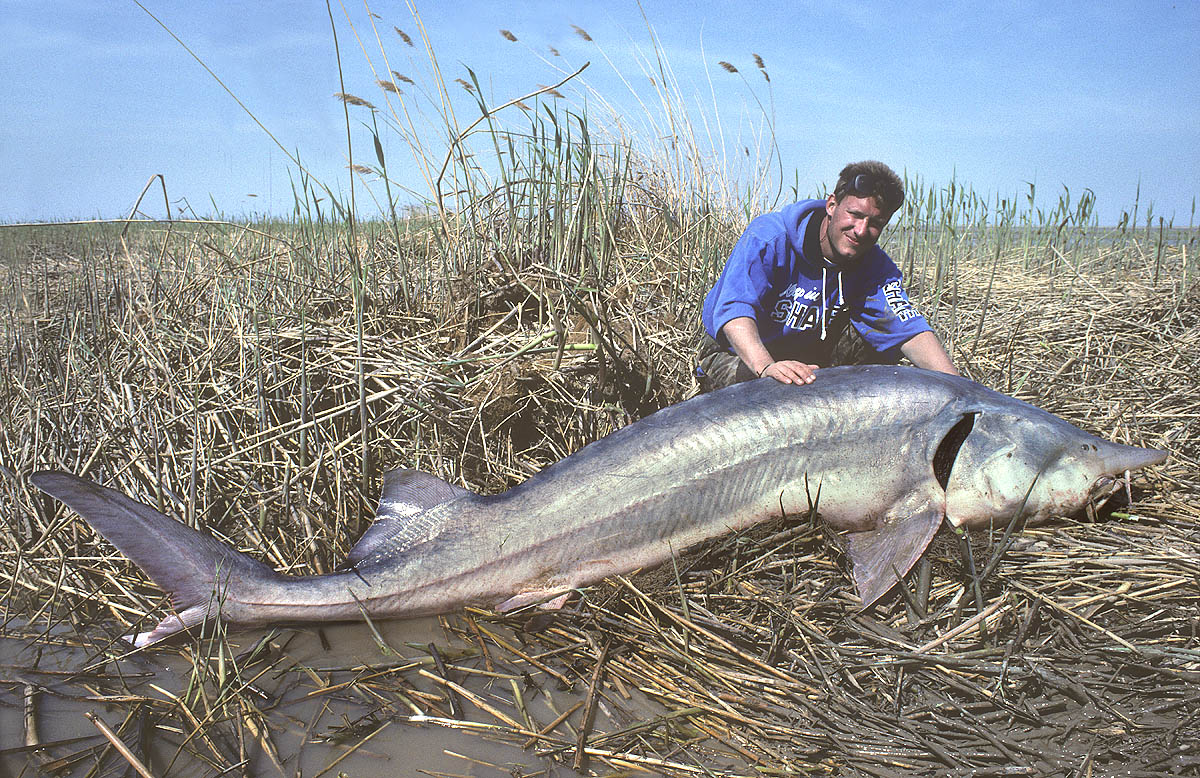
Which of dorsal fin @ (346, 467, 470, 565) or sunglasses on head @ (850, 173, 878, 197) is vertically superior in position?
sunglasses on head @ (850, 173, 878, 197)

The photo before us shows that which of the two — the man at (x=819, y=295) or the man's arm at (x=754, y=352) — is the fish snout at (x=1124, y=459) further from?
the man's arm at (x=754, y=352)

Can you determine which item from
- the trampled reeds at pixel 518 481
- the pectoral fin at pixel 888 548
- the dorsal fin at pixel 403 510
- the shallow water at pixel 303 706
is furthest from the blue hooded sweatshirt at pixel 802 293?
the shallow water at pixel 303 706

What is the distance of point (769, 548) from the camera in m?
2.56

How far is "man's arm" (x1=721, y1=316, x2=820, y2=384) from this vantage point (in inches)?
106

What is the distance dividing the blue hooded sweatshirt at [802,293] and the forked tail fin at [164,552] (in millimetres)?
2052

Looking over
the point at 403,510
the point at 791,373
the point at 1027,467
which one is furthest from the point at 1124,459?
the point at 403,510

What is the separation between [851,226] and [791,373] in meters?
0.92

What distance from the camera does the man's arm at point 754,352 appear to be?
2691 mm

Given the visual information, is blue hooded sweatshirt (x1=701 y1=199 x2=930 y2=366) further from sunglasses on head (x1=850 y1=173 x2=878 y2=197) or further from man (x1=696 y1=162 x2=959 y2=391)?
sunglasses on head (x1=850 y1=173 x2=878 y2=197)

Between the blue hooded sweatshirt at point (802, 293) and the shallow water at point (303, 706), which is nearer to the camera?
the shallow water at point (303, 706)

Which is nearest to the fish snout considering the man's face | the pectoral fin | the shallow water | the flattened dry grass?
the flattened dry grass

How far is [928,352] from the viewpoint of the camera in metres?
3.45

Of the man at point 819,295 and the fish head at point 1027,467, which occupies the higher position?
the man at point 819,295

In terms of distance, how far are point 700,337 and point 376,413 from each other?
158cm
